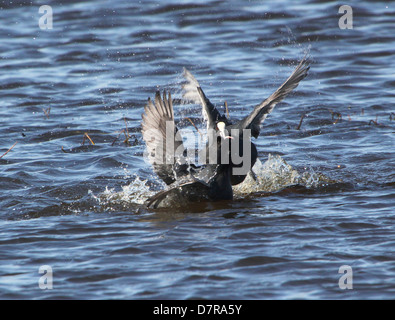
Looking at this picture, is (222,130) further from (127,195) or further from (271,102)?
(127,195)

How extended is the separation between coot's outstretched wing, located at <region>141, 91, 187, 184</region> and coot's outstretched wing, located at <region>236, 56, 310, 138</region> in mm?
886

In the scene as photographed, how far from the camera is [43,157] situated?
8.03 meters

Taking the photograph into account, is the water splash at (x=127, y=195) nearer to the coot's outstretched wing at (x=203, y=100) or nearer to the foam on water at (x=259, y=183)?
the foam on water at (x=259, y=183)

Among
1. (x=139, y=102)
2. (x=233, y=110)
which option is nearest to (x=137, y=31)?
(x=139, y=102)

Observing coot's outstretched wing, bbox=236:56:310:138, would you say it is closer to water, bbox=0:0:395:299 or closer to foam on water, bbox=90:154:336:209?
foam on water, bbox=90:154:336:209

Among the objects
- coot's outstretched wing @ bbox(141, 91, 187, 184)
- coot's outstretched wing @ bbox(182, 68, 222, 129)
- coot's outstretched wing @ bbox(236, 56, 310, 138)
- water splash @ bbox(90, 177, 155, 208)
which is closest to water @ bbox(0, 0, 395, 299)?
water splash @ bbox(90, 177, 155, 208)

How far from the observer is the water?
4.66 meters

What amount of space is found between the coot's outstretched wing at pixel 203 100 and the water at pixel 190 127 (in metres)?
0.77

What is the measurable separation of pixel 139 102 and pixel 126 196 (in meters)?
4.27

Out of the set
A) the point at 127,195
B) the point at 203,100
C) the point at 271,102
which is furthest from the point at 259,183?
the point at 127,195

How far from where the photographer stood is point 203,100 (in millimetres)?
6996

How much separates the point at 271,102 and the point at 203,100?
2.54 feet

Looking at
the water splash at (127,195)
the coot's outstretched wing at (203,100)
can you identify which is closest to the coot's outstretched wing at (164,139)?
the water splash at (127,195)
